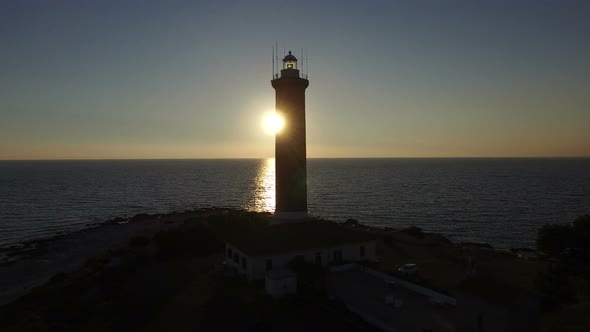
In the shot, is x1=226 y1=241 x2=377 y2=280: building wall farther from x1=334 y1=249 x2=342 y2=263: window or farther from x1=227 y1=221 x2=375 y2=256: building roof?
x1=227 y1=221 x2=375 y2=256: building roof

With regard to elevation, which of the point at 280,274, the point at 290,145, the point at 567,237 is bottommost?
the point at 280,274

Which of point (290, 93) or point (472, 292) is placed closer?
point (472, 292)

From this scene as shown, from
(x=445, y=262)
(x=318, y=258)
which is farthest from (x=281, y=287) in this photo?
(x=445, y=262)

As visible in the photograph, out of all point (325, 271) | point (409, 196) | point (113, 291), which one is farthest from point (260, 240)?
point (409, 196)

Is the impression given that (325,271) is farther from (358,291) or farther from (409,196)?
(409,196)

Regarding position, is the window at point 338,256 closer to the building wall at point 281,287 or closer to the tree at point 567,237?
the building wall at point 281,287

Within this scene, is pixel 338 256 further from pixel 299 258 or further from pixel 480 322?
pixel 480 322

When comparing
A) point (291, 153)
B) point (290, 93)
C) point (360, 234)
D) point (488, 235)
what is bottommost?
point (488, 235)

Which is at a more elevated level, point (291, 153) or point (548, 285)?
point (291, 153)
